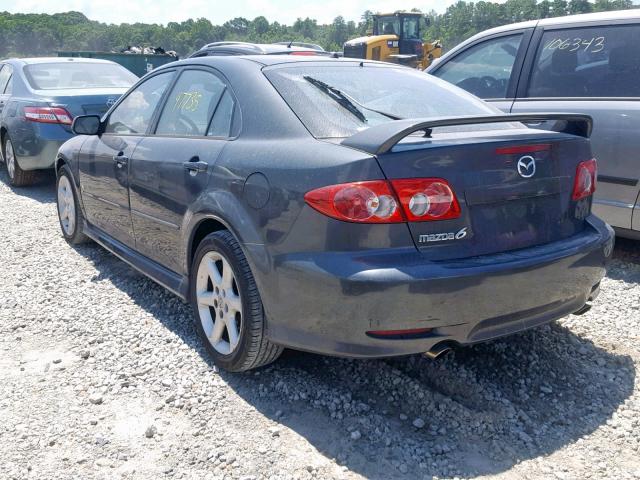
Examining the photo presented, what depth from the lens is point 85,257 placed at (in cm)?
537

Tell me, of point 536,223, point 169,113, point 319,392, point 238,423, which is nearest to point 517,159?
point 536,223

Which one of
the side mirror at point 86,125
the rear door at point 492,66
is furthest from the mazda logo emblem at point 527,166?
the side mirror at point 86,125

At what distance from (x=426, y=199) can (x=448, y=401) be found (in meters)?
0.97

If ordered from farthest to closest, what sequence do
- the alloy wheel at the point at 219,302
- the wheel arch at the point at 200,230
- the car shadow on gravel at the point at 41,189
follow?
the car shadow on gravel at the point at 41,189, the wheel arch at the point at 200,230, the alloy wheel at the point at 219,302

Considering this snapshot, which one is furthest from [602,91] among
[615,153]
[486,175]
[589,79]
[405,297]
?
[405,297]

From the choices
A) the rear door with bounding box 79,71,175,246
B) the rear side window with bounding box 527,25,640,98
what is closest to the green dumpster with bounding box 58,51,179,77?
the rear door with bounding box 79,71,175,246

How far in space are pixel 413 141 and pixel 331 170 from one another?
389 mm

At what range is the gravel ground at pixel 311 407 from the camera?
2590 mm

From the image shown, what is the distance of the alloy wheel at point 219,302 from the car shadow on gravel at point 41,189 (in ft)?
16.2

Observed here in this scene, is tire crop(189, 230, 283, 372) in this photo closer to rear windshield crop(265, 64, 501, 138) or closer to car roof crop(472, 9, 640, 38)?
rear windshield crop(265, 64, 501, 138)

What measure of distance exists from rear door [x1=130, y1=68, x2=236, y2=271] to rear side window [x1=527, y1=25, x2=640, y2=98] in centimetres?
273

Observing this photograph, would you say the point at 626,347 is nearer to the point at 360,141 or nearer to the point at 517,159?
the point at 517,159

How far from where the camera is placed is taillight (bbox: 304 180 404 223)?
2564 mm

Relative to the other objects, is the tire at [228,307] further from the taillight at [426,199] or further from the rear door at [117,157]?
the rear door at [117,157]
